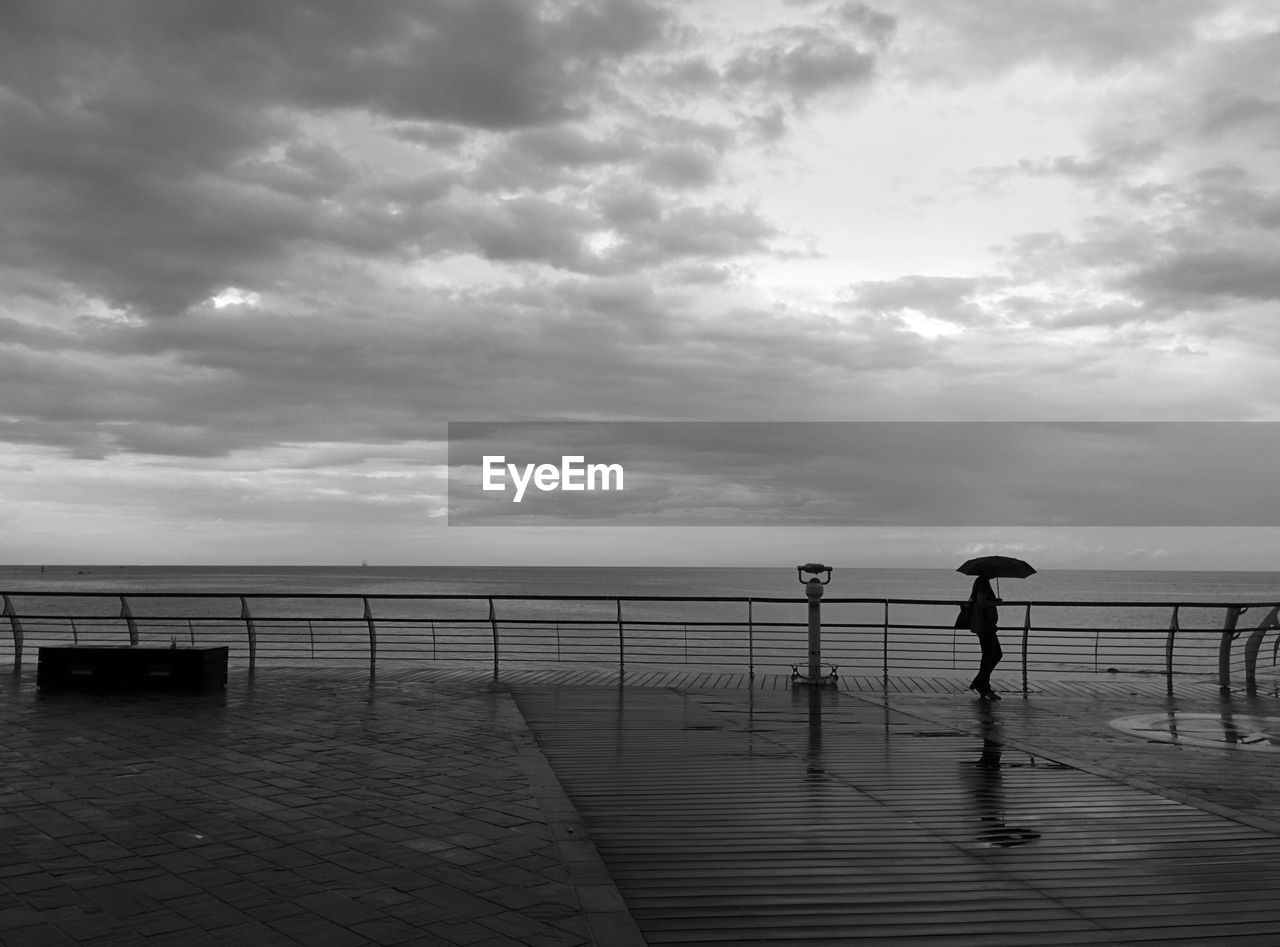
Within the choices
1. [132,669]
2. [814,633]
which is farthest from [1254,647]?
[132,669]

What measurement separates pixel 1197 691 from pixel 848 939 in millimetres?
12124

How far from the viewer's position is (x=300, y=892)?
499cm

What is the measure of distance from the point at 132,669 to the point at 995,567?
1152 cm

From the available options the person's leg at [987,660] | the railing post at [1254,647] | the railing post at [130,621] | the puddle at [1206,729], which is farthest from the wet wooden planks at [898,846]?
the railing post at [130,621]

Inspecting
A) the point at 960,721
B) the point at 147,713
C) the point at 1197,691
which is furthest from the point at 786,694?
the point at 147,713

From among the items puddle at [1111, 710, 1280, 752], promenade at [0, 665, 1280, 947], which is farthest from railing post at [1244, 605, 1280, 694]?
promenade at [0, 665, 1280, 947]

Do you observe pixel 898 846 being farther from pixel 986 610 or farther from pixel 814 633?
pixel 986 610

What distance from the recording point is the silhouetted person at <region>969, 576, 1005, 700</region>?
43.7ft

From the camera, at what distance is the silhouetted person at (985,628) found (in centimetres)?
1331

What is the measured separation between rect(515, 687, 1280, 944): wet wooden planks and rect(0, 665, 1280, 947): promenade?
2cm

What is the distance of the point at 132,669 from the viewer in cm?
1343

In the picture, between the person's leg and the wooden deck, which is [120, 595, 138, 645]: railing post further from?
the person's leg

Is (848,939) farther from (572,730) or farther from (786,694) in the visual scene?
(786,694)

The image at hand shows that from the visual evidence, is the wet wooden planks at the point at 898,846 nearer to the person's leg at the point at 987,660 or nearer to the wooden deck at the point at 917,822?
the wooden deck at the point at 917,822
